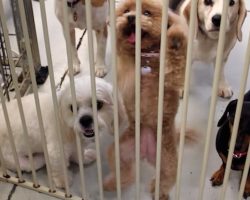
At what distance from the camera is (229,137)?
140 centimetres

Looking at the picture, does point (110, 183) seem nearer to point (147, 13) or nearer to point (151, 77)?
point (151, 77)

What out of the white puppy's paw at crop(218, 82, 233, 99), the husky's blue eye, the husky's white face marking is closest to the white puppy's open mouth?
the husky's blue eye

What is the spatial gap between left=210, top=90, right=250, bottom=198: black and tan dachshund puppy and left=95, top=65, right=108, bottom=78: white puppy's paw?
2.18 feet

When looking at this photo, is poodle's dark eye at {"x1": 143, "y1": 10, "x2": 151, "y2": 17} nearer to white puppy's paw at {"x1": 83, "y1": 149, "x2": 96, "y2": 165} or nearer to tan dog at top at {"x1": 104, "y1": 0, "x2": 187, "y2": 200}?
tan dog at top at {"x1": 104, "y1": 0, "x2": 187, "y2": 200}

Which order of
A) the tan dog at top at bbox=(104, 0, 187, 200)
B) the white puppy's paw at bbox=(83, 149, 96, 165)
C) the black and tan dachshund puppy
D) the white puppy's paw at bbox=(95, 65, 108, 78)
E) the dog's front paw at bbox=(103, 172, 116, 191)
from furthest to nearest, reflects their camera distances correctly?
the white puppy's paw at bbox=(95, 65, 108, 78)
the white puppy's paw at bbox=(83, 149, 96, 165)
the dog's front paw at bbox=(103, 172, 116, 191)
the black and tan dachshund puppy
the tan dog at top at bbox=(104, 0, 187, 200)

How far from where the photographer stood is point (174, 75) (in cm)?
122

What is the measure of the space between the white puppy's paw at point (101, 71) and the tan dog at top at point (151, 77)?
0.62 metres

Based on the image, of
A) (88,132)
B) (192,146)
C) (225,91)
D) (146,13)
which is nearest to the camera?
(146,13)

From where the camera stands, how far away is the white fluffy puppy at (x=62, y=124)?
1245mm

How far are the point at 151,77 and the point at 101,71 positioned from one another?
0.73m

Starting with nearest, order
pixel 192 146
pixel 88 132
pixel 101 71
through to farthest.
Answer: pixel 88 132 < pixel 192 146 < pixel 101 71

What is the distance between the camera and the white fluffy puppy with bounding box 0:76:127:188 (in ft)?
4.09

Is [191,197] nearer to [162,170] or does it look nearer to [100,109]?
[162,170]

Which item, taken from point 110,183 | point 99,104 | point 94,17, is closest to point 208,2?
point 94,17
